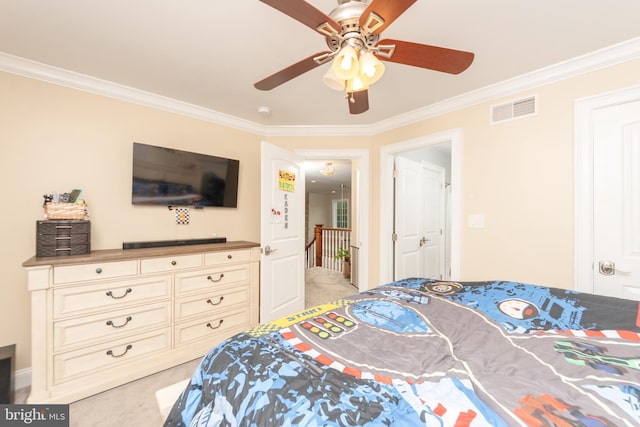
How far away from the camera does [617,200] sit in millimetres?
1731

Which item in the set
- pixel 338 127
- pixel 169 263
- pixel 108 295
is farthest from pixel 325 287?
pixel 108 295

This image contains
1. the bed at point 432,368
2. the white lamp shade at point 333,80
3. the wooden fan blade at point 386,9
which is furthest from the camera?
the white lamp shade at point 333,80

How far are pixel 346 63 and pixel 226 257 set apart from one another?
1981 millimetres

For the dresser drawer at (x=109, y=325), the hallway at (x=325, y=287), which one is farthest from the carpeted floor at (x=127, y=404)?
the hallway at (x=325, y=287)

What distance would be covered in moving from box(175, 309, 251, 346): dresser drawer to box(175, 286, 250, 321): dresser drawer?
0.22 feet

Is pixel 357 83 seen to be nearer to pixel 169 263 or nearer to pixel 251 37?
pixel 251 37

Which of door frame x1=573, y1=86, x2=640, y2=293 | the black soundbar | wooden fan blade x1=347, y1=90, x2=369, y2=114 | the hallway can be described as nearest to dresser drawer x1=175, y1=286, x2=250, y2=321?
the black soundbar

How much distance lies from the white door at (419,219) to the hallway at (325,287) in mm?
1191

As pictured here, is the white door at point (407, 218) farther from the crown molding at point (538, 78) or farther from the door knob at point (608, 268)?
the door knob at point (608, 268)

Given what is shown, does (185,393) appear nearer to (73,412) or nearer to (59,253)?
(73,412)

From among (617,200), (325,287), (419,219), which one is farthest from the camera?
(325,287)

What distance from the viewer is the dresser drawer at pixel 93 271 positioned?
1.68 m

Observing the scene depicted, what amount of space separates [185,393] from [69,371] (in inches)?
59.5

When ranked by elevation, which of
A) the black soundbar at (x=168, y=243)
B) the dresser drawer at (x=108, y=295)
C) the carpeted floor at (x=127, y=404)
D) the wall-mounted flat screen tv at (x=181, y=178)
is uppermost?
the wall-mounted flat screen tv at (x=181, y=178)
